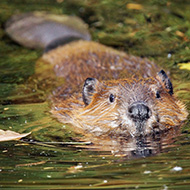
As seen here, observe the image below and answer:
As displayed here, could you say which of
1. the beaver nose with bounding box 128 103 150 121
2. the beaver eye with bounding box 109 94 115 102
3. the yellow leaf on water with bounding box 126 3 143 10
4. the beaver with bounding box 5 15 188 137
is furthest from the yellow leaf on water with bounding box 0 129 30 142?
the yellow leaf on water with bounding box 126 3 143 10

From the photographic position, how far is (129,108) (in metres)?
4.74

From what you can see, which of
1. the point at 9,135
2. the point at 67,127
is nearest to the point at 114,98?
the point at 67,127

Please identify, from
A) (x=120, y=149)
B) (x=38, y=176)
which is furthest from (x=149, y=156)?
(x=38, y=176)

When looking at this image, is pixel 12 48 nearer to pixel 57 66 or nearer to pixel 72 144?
pixel 57 66

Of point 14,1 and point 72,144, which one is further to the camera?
point 14,1

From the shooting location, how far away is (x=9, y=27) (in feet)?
28.8

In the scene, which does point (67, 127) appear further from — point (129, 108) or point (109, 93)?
point (129, 108)

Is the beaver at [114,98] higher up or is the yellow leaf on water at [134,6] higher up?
the yellow leaf on water at [134,6]

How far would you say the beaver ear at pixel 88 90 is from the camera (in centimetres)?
537

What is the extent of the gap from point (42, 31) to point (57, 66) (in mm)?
1329

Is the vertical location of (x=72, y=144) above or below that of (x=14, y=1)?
below

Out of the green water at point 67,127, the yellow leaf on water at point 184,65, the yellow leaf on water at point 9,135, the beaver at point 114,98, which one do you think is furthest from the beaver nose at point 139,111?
the yellow leaf on water at point 184,65

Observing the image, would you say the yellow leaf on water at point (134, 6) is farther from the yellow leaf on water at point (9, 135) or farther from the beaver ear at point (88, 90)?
the yellow leaf on water at point (9, 135)

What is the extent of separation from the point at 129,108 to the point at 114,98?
1.18 feet
